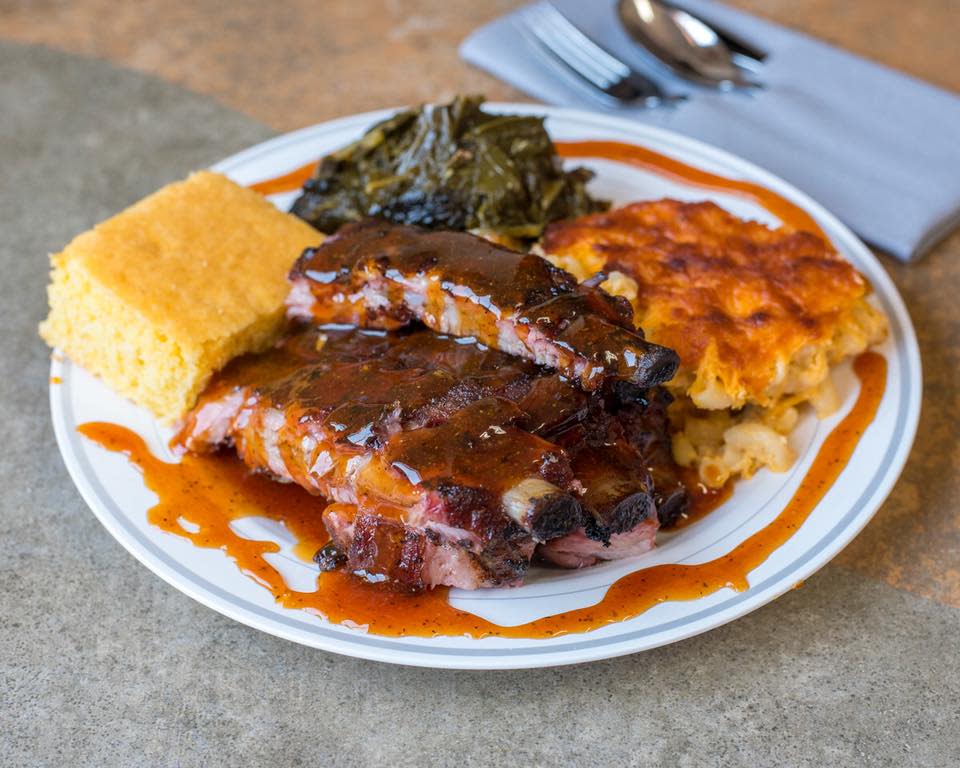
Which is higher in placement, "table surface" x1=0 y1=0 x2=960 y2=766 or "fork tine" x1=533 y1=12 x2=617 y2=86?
"fork tine" x1=533 y1=12 x2=617 y2=86

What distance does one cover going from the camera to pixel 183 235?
3.86m

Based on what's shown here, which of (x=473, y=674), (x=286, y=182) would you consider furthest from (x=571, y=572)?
(x=286, y=182)

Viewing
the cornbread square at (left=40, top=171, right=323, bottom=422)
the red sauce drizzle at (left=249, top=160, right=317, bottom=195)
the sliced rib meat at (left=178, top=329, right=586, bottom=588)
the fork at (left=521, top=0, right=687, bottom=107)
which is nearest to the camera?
the sliced rib meat at (left=178, top=329, right=586, bottom=588)

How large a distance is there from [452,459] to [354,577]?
0.50 m

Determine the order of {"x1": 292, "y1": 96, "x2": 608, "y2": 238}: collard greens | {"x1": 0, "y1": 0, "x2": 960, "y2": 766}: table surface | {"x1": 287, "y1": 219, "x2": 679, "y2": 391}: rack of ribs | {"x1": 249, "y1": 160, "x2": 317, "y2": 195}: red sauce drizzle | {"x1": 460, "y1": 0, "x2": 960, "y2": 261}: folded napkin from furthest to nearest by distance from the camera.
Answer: {"x1": 460, "y1": 0, "x2": 960, "y2": 261}: folded napkin < {"x1": 249, "y1": 160, "x2": 317, "y2": 195}: red sauce drizzle < {"x1": 292, "y1": 96, "x2": 608, "y2": 238}: collard greens < {"x1": 287, "y1": 219, "x2": 679, "y2": 391}: rack of ribs < {"x1": 0, "y1": 0, "x2": 960, "y2": 766}: table surface

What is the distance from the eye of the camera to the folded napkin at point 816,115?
4664 mm

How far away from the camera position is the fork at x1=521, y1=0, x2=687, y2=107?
519 cm

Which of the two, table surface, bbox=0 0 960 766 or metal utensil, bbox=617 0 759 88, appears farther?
metal utensil, bbox=617 0 759 88

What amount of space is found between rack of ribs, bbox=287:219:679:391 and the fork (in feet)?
6.43

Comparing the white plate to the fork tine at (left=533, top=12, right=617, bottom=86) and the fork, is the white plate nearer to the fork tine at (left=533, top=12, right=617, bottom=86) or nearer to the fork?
the fork

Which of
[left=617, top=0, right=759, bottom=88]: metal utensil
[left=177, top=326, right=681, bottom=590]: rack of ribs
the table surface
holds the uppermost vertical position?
[left=617, top=0, right=759, bottom=88]: metal utensil

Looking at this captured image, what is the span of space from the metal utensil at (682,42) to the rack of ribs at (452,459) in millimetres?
2584

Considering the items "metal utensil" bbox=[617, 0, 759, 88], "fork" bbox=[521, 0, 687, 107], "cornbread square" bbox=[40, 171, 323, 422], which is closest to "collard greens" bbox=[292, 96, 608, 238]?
"cornbread square" bbox=[40, 171, 323, 422]

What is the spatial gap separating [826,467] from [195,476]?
81.0 inches
